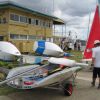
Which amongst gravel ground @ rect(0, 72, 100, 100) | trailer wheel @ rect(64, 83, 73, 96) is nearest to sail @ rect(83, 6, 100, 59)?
gravel ground @ rect(0, 72, 100, 100)

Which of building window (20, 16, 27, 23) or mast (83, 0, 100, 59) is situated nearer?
mast (83, 0, 100, 59)

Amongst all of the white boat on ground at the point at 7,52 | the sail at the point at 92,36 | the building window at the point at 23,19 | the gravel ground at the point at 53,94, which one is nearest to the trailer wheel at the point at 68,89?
the gravel ground at the point at 53,94

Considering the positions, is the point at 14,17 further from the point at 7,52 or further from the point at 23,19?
the point at 7,52

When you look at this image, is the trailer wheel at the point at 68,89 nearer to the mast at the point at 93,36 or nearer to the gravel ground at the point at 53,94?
the gravel ground at the point at 53,94

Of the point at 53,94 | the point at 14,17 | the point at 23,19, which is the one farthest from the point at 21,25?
the point at 53,94

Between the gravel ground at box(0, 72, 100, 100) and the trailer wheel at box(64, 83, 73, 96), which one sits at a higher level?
the trailer wheel at box(64, 83, 73, 96)

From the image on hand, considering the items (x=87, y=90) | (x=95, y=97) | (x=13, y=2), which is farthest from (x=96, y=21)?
(x=13, y=2)

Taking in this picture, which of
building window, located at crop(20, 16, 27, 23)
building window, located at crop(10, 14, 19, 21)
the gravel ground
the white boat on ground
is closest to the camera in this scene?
the gravel ground

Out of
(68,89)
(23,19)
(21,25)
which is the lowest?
(68,89)

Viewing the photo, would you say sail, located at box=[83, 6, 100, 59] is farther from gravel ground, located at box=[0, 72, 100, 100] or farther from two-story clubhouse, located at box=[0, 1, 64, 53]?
two-story clubhouse, located at box=[0, 1, 64, 53]

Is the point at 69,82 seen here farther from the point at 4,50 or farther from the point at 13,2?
the point at 13,2

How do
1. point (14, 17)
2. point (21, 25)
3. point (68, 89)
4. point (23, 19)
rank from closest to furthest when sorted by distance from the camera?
point (68, 89)
point (14, 17)
point (21, 25)
point (23, 19)

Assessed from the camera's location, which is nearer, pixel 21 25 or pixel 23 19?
pixel 21 25

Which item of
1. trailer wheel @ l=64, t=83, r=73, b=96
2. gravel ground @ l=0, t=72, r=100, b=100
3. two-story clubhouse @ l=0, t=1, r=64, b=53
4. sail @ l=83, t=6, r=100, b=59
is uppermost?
two-story clubhouse @ l=0, t=1, r=64, b=53
